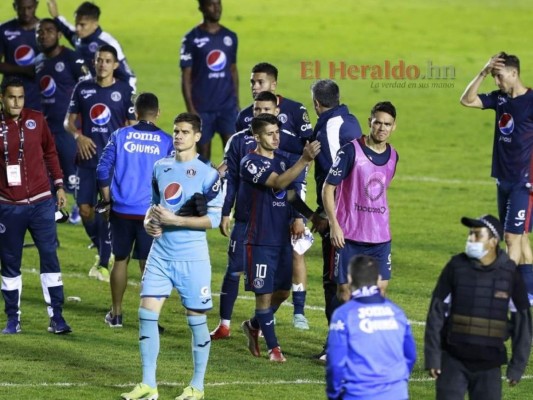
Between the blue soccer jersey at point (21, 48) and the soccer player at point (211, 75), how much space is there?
230 centimetres

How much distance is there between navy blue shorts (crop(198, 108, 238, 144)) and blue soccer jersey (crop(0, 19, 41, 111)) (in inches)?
104

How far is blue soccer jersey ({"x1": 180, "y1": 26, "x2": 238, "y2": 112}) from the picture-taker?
21500 millimetres

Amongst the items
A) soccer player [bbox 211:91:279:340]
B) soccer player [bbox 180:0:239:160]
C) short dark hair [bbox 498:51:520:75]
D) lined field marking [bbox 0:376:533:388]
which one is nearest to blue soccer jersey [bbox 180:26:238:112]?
soccer player [bbox 180:0:239:160]

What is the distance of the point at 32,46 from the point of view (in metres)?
20.4

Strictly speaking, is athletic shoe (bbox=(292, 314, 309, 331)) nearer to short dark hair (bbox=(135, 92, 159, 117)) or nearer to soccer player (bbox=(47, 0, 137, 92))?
short dark hair (bbox=(135, 92, 159, 117))

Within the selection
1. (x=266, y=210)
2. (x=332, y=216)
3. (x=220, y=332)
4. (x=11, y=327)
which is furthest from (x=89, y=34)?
Answer: (x=332, y=216)

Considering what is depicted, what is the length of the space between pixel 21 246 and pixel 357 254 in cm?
350

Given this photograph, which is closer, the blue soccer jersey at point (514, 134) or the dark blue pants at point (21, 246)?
the dark blue pants at point (21, 246)

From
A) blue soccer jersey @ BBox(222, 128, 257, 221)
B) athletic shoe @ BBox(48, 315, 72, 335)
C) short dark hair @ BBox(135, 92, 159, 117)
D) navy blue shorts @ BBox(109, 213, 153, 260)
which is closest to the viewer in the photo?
blue soccer jersey @ BBox(222, 128, 257, 221)

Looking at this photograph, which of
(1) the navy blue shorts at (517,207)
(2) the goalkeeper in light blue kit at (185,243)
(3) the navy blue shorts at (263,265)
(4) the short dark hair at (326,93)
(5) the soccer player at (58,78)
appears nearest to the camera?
(2) the goalkeeper in light blue kit at (185,243)

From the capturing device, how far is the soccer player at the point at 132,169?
14.1 meters

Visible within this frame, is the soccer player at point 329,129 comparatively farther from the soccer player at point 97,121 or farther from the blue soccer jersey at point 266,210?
the soccer player at point 97,121

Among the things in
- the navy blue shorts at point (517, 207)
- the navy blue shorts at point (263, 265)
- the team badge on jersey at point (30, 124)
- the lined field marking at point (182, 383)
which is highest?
the team badge on jersey at point (30, 124)

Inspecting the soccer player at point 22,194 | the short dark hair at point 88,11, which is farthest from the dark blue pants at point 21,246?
the short dark hair at point 88,11
